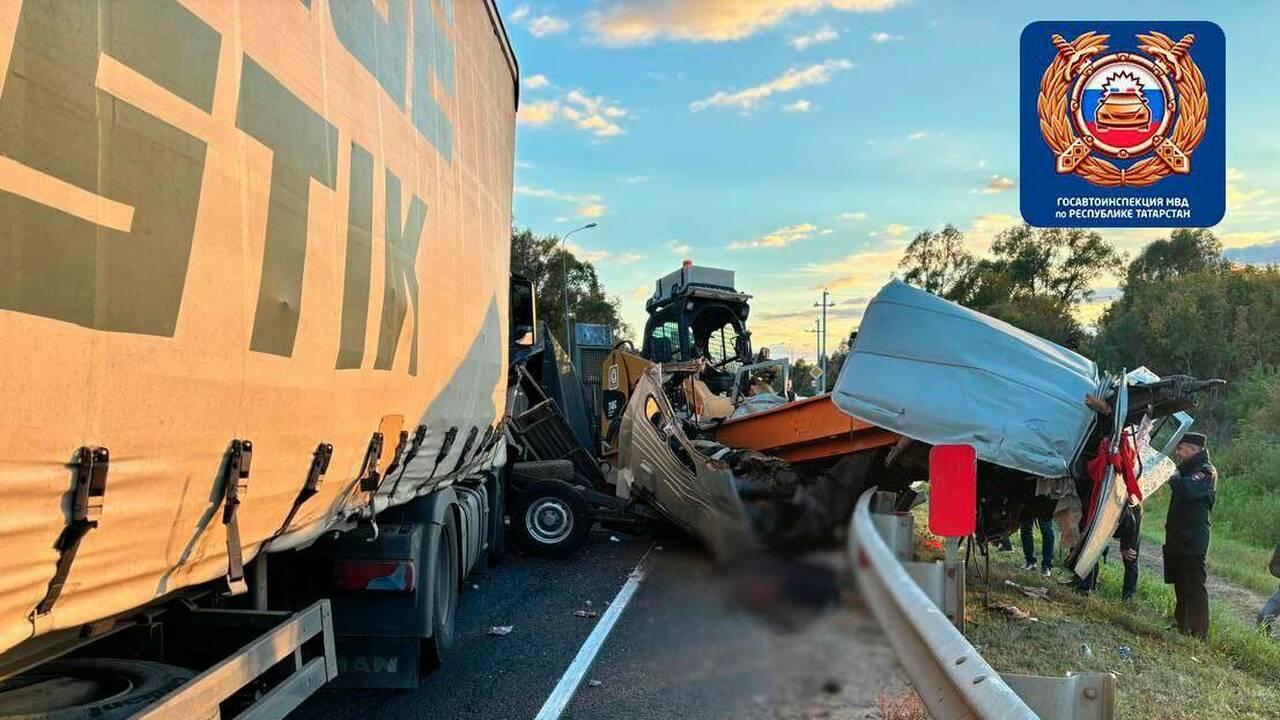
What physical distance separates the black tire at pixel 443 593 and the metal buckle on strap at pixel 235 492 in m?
2.23

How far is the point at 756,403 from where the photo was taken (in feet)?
34.1

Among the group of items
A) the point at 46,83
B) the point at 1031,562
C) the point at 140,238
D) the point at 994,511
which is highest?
the point at 46,83

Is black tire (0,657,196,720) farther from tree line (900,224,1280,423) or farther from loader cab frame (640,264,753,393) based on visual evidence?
tree line (900,224,1280,423)

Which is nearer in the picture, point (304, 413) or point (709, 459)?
point (304, 413)

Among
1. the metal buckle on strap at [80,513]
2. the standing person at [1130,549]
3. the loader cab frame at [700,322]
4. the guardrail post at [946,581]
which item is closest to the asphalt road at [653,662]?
the guardrail post at [946,581]

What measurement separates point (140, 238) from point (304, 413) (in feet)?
3.70

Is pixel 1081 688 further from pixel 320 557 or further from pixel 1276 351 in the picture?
pixel 1276 351

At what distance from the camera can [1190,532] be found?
7.36 metres

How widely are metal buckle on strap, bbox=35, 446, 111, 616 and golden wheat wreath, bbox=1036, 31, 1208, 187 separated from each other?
7316 millimetres

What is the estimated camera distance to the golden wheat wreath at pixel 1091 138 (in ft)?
22.8

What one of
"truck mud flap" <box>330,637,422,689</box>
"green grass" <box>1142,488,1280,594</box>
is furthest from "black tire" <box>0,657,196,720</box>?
"green grass" <box>1142,488,1280,594</box>

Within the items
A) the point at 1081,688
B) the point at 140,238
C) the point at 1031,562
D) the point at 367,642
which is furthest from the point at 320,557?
the point at 1031,562

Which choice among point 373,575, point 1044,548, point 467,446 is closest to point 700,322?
point 1044,548

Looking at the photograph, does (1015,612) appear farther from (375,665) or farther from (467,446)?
(375,665)
